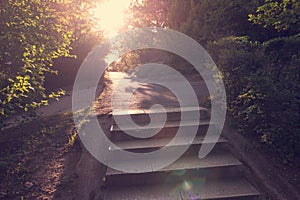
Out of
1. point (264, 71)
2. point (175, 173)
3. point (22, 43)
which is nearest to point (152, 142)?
point (175, 173)

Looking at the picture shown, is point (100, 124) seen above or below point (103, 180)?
above

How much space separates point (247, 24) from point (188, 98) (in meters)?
2.74

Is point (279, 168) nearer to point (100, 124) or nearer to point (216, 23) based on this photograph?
point (100, 124)

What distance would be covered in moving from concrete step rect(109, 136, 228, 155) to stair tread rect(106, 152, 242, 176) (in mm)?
229

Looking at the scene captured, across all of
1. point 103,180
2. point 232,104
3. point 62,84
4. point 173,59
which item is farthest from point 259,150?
point 62,84

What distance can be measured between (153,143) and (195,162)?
90cm

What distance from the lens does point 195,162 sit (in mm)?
3590

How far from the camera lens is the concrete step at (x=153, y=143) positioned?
3871 millimetres

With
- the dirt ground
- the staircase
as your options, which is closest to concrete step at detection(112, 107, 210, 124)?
the dirt ground

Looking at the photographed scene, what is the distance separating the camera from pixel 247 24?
5.82 m

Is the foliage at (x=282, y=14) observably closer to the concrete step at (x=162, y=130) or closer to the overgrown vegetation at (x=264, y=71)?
the overgrown vegetation at (x=264, y=71)

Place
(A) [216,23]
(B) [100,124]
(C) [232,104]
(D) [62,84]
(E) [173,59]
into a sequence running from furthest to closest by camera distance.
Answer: (E) [173,59] < (D) [62,84] < (A) [216,23] < (B) [100,124] < (C) [232,104]

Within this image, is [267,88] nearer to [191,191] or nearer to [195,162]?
[195,162]

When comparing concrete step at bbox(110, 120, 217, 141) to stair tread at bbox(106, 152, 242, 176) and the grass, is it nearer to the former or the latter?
stair tread at bbox(106, 152, 242, 176)
